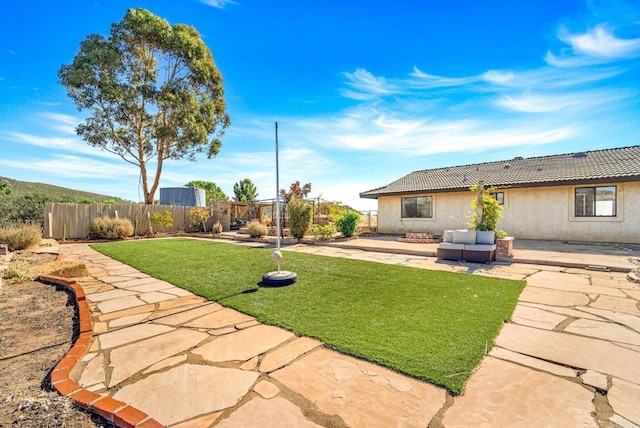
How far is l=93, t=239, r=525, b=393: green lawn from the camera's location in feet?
7.57

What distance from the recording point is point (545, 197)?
1095 centimetres

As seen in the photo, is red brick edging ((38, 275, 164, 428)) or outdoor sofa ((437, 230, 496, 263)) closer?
red brick edging ((38, 275, 164, 428))

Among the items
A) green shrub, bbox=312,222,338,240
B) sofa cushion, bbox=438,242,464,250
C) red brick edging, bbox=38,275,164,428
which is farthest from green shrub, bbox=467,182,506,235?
red brick edging, bbox=38,275,164,428

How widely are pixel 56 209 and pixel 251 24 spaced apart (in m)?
11.5

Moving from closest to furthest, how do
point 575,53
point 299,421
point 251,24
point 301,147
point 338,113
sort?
point 299,421 < point 575,53 < point 251,24 < point 338,113 < point 301,147

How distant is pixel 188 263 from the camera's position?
6.53 meters

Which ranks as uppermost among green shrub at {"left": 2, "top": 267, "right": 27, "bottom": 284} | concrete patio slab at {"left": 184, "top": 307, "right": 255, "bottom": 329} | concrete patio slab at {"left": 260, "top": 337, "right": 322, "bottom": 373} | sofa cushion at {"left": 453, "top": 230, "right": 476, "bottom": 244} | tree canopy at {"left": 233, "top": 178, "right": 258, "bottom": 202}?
tree canopy at {"left": 233, "top": 178, "right": 258, "bottom": 202}

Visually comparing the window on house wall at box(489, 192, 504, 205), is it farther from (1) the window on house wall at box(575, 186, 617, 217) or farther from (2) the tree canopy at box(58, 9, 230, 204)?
(2) the tree canopy at box(58, 9, 230, 204)

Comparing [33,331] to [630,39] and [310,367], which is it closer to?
[310,367]

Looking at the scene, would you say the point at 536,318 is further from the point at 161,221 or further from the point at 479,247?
the point at 161,221

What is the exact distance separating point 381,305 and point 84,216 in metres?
14.9

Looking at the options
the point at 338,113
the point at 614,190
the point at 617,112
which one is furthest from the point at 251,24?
the point at 614,190

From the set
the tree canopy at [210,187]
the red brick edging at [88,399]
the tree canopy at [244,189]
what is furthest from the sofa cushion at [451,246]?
the tree canopy at [210,187]

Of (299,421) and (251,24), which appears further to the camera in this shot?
(251,24)
